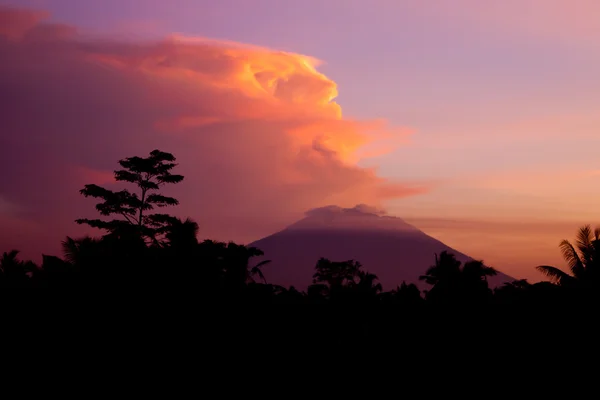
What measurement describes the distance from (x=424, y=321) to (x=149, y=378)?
1513 cm

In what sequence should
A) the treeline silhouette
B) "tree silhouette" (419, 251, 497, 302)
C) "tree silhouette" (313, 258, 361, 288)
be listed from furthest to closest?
"tree silhouette" (313, 258, 361, 288) < "tree silhouette" (419, 251, 497, 302) < the treeline silhouette

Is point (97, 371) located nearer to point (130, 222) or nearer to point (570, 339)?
point (570, 339)

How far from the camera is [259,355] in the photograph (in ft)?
88.3

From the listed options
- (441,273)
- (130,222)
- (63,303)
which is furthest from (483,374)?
(130,222)

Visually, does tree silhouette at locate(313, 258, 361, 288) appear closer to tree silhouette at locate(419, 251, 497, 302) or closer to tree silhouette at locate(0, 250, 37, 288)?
tree silhouette at locate(419, 251, 497, 302)

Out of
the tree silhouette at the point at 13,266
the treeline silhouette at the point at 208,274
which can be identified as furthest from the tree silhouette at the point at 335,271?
the tree silhouette at the point at 13,266

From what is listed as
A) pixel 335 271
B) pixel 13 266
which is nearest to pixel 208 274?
pixel 13 266

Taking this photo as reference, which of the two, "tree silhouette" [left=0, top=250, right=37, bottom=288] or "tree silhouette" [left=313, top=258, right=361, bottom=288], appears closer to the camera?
"tree silhouette" [left=0, top=250, right=37, bottom=288]

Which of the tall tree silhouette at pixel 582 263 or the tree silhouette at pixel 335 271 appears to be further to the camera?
the tree silhouette at pixel 335 271

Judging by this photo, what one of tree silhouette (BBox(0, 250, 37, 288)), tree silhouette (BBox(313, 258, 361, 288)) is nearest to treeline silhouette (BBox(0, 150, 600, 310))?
tree silhouette (BBox(0, 250, 37, 288))

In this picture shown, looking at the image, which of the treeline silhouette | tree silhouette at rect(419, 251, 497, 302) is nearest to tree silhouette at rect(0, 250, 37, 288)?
the treeline silhouette

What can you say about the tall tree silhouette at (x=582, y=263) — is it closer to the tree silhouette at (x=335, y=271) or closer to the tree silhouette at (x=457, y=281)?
the tree silhouette at (x=457, y=281)

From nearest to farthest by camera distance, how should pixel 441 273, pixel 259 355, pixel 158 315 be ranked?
pixel 158 315
pixel 259 355
pixel 441 273

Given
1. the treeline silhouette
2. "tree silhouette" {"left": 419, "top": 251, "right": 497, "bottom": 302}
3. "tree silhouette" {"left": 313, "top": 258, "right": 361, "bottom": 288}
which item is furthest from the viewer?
"tree silhouette" {"left": 313, "top": 258, "right": 361, "bottom": 288}
